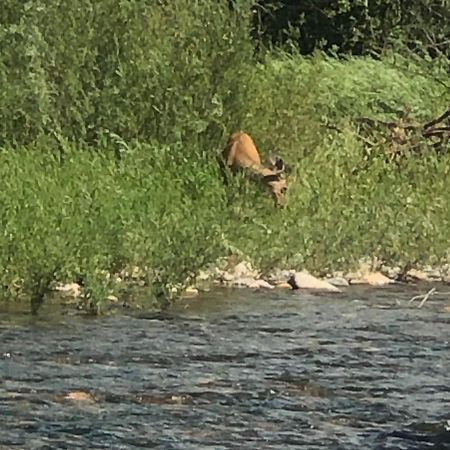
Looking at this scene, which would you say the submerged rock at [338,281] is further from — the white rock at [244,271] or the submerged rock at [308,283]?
the white rock at [244,271]

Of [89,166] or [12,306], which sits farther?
[89,166]

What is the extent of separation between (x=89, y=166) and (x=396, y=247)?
220 cm

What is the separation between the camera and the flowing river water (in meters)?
5.26

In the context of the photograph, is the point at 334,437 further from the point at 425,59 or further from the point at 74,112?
the point at 425,59

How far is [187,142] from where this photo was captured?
11961mm

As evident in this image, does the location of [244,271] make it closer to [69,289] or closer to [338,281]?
[338,281]

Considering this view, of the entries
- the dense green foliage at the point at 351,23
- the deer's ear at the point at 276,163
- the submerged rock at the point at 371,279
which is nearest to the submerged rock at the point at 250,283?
the submerged rock at the point at 371,279

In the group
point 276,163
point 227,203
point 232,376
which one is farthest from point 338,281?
point 232,376

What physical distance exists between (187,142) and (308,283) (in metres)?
3.11

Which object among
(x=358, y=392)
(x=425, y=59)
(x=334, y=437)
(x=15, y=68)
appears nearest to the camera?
(x=334, y=437)

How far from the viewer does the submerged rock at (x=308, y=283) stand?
29.8 feet

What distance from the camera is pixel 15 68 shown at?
11820 millimetres

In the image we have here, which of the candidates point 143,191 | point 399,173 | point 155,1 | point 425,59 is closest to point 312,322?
point 143,191

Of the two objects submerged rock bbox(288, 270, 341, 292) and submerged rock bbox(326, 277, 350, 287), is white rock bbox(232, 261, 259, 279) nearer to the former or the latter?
submerged rock bbox(288, 270, 341, 292)
